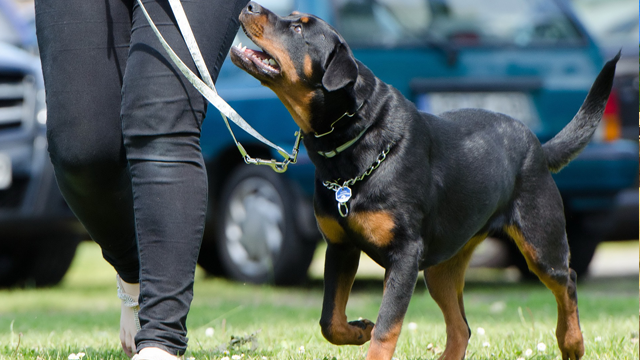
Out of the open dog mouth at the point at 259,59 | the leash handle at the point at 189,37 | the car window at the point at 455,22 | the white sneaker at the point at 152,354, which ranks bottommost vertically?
the car window at the point at 455,22

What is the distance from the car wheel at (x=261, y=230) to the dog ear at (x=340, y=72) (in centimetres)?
312

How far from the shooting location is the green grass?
149 inches

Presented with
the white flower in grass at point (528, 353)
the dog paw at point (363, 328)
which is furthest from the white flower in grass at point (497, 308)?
the dog paw at point (363, 328)

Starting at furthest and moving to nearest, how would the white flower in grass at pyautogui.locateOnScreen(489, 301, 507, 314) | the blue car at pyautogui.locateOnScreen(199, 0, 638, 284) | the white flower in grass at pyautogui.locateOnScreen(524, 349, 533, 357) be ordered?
the blue car at pyautogui.locateOnScreen(199, 0, 638, 284) → the white flower in grass at pyautogui.locateOnScreen(489, 301, 507, 314) → the white flower in grass at pyautogui.locateOnScreen(524, 349, 533, 357)

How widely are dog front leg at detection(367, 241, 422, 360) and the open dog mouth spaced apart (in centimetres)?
88

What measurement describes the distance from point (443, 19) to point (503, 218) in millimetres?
3125

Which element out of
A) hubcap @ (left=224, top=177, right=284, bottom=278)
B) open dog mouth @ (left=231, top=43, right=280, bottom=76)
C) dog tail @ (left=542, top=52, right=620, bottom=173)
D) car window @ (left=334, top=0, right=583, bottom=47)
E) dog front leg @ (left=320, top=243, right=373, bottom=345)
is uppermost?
open dog mouth @ (left=231, top=43, right=280, bottom=76)

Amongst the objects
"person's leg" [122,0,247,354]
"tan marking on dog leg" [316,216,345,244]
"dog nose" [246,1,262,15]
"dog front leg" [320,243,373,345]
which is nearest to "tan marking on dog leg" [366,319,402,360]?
"dog front leg" [320,243,373,345]

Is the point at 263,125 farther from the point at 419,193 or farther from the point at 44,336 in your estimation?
the point at 419,193

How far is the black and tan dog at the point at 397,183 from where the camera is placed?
10.6 ft

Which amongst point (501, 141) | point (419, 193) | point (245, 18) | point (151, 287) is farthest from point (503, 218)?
point (151, 287)

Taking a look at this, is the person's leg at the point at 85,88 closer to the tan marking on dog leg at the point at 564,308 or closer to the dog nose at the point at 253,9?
the dog nose at the point at 253,9

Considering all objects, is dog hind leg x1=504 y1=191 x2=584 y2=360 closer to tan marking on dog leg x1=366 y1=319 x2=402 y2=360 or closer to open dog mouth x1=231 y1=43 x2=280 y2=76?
tan marking on dog leg x1=366 y1=319 x2=402 y2=360

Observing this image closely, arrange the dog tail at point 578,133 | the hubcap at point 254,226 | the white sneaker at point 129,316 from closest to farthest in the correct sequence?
the white sneaker at point 129,316 < the dog tail at point 578,133 < the hubcap at point 254,226
